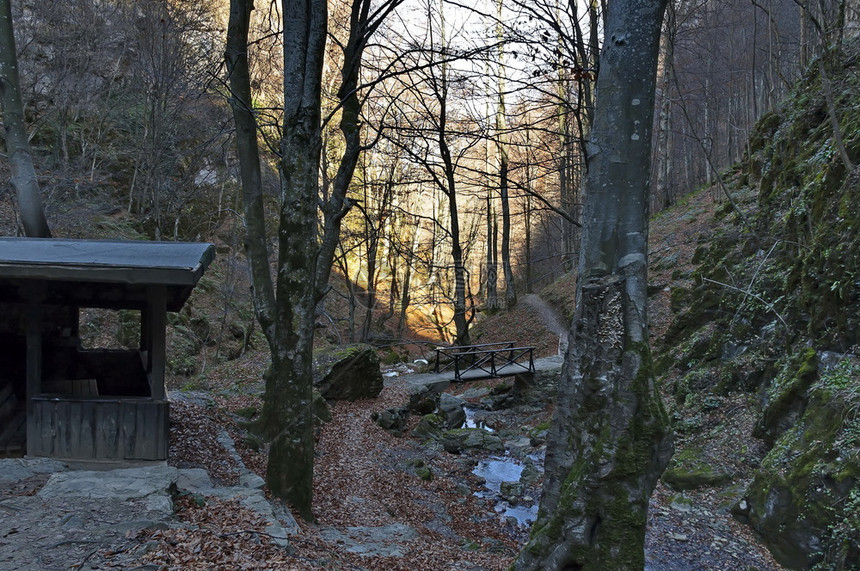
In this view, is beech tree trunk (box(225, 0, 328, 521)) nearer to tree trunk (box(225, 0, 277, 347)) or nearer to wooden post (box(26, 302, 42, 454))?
tree trunk (box(225, 0, 277, 347))

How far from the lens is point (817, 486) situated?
630 cm

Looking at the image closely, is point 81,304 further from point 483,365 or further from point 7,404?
point 483,365

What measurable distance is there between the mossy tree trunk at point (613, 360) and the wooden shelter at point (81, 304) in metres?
4.31

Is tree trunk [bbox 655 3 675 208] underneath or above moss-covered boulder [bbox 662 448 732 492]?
above

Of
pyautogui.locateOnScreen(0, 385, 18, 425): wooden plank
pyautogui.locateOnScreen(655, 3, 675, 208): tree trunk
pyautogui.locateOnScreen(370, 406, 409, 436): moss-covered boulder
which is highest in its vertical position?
pyautogui.locateOnScreen(655, 3, 675, 208): tree trunk

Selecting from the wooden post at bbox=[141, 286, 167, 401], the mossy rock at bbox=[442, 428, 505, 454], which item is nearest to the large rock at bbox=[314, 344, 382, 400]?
the mossy rock at bbox=[442, 428, 505, 454]

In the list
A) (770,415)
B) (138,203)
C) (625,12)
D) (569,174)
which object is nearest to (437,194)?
(569,174)

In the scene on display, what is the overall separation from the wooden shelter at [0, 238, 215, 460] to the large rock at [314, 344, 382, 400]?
17.1 feet

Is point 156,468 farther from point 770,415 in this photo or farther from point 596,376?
point 770,415

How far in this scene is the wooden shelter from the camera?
6.15 m

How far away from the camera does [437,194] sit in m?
36.0

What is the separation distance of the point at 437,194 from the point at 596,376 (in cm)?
3225

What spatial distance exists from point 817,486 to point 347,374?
990 centimetres

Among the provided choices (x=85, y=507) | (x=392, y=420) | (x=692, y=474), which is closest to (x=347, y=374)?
(x=392, y=420)
